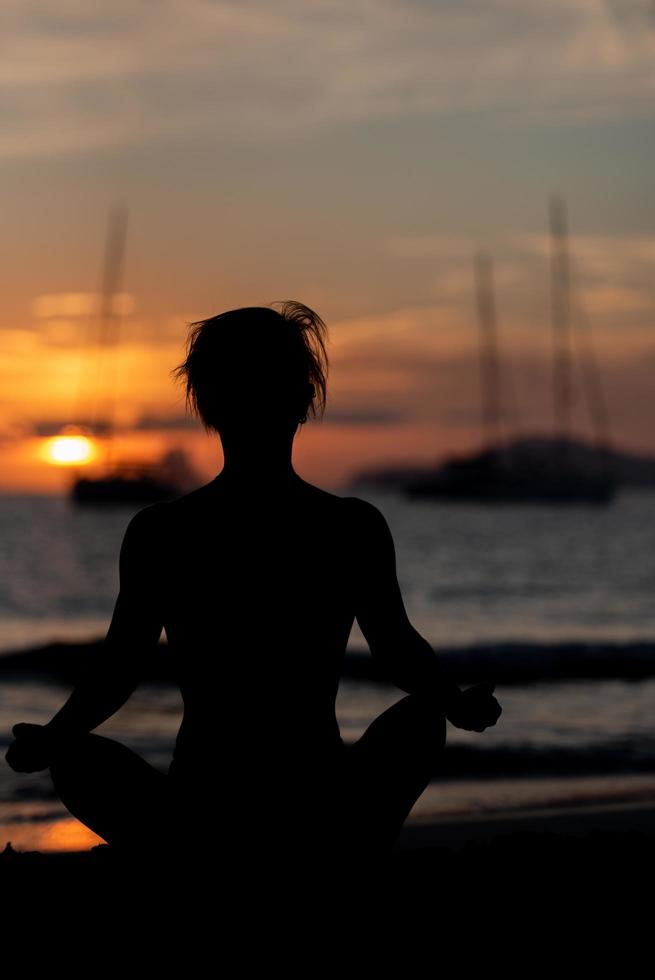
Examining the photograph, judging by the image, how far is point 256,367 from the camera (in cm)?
278

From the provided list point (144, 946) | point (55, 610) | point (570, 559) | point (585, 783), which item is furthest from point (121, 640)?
point (570, 559)

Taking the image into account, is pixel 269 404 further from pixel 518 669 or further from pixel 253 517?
pixel 518 669

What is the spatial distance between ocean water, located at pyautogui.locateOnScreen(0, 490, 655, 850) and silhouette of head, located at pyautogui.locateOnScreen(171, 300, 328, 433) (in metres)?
0.80

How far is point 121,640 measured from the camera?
2.85 metres

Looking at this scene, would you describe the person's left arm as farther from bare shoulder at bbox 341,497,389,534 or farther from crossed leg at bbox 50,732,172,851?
bare shoulder at bbox 341,497,389,534

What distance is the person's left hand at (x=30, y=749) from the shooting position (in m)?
2.76

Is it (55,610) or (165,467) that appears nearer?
(55,610)

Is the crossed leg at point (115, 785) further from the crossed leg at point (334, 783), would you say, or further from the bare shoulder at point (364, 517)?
the bare shoulder at point (364, 517)

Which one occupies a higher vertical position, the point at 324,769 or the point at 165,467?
the point at 165,467

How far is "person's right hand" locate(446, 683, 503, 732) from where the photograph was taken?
110 inches

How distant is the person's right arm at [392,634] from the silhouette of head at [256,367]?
0.83 feet

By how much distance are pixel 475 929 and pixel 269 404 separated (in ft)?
6.16

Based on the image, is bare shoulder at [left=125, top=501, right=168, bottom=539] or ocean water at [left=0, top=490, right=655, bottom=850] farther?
ocean water at [left=0, top=490, right=655, bottom=850]

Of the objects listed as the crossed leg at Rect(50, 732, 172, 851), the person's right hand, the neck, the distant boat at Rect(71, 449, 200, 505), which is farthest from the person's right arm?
the distant boat at Rect(71, 449, 200, 505)
